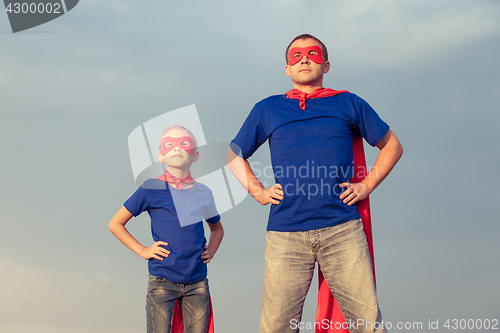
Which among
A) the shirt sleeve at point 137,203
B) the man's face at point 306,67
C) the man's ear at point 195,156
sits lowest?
the shirt sleeve at point 137,203

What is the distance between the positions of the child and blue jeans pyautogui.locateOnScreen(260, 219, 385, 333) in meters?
0.70

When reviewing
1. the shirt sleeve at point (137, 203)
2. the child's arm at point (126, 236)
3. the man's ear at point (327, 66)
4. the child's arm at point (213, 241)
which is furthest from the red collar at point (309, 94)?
the child's arm at point (126, 236)

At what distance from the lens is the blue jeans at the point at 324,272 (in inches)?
132

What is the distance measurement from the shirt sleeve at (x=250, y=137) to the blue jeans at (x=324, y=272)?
2.46 feet

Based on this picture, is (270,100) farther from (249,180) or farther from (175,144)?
(175,144)

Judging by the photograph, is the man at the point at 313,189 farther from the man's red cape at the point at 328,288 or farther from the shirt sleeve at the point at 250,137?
the man's red cape at the point at 328,288

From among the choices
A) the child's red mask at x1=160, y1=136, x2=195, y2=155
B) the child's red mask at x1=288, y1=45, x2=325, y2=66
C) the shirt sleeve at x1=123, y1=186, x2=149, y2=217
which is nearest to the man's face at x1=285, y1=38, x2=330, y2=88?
the child's red mask at x1=288, y1=45, x2=325, y2=66

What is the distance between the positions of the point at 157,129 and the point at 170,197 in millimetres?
722

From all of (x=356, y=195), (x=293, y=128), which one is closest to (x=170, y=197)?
(x=293, y=128)

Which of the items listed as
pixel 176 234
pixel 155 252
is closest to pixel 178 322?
pixel 155 252

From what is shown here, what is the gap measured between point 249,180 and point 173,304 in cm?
123

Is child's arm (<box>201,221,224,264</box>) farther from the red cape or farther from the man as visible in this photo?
the red cape

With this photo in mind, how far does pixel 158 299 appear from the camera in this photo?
3783mm

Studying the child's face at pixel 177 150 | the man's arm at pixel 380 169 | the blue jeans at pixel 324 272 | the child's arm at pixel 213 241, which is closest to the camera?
the blue jeans at pixel 324 272
